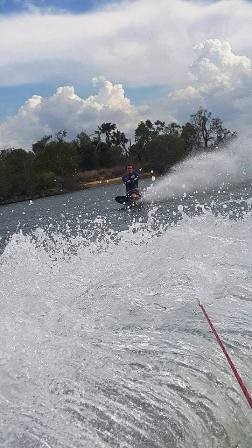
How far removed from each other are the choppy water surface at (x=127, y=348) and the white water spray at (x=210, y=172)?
855 inches

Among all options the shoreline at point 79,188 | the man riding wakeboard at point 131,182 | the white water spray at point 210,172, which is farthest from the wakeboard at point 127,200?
the shoreline at point 79,188

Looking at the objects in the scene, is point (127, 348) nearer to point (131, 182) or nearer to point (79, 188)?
point (131, 182)

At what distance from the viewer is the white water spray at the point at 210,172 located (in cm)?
3238

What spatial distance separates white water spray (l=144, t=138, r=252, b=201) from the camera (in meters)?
32.4

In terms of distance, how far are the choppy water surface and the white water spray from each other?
71.2 feet

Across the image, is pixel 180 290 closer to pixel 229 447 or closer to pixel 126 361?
pixel 126 361

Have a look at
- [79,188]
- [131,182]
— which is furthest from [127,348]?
[79,188]

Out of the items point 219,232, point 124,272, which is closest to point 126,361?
point 124,272

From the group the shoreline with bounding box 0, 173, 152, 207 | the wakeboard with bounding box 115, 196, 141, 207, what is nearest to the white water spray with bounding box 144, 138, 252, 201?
the wakeboard with bounding box 115, 196, 141, 207

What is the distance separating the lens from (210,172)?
37.2m

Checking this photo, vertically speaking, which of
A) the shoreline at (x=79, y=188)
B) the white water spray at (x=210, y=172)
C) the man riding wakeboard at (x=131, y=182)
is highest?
the man riding wakeboard at (x=131, y=182)

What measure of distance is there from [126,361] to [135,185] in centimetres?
2146

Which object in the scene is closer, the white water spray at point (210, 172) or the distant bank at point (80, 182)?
the white water spray at point (210, 172)

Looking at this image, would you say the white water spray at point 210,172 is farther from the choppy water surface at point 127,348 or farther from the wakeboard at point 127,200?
the choppy water surface at point 127,348
